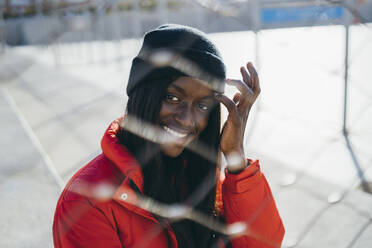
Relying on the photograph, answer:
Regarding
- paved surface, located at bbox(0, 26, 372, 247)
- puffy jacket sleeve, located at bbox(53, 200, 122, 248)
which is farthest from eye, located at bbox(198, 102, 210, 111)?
paved surface, located at bbox(0, 26, 372, 247)

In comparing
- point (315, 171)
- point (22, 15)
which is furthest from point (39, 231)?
point (22, 15)

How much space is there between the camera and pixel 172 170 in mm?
1486

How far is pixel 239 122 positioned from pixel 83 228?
2.11 feet

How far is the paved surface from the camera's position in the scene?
7.25 ft

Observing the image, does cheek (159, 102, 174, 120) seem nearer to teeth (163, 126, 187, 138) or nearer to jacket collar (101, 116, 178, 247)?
teeth (163, 126, 187, 138)

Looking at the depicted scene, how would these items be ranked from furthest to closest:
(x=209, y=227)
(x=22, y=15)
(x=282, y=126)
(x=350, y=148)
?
(x=22, y=15), (x=282, y=126), (x=350, y=148), (x=209, y=227)

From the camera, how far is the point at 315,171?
2.78 meters

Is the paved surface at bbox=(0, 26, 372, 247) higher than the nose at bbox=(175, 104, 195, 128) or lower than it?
lower

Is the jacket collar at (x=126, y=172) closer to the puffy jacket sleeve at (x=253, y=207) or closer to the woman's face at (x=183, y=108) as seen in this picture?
the woman's face at (x=183, y=108)

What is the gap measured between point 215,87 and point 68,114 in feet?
12.0

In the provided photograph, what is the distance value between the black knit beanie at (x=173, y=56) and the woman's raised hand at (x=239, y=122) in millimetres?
164

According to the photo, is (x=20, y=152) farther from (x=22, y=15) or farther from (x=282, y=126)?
(x=22, y=15)

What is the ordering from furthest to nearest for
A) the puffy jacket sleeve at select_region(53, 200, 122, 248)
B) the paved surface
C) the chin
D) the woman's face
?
1. the paved surface
2. the chin
3. the woman's face
4. the puffy jacket sleeve at select_region(53, 200, 122, 248)

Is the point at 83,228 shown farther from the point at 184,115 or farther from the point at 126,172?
the point at 184,115
